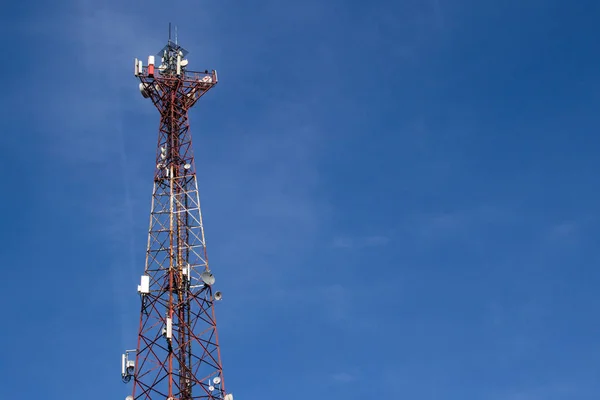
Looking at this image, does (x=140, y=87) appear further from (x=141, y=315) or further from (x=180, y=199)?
(x=141, y=315)

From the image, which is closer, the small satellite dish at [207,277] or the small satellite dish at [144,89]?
the small satellite dish at [207,277]

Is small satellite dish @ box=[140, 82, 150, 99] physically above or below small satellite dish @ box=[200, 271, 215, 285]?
above

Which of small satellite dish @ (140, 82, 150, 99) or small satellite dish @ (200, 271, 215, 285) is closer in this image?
small satellite dish @ (200, 271, 215, 285)

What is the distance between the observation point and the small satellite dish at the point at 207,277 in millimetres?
82000

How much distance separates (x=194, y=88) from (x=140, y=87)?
445 cm

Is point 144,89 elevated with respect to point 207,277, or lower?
elevated

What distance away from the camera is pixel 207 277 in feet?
270

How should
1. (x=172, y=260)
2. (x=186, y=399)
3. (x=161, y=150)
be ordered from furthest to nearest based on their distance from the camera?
(x=161, y=150)
(x=172, y=260)
(x=186, y=399)

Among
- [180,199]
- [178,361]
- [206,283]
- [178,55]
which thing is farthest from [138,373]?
[178,55]

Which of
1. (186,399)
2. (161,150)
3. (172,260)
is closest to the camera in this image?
(186,399)

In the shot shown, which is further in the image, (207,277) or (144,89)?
(144,89)

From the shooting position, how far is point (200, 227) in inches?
3349

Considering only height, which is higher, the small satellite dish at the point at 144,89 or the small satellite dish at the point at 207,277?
the small satellite dish at the point at 144,89

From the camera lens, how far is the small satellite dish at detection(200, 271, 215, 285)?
3228 inches
